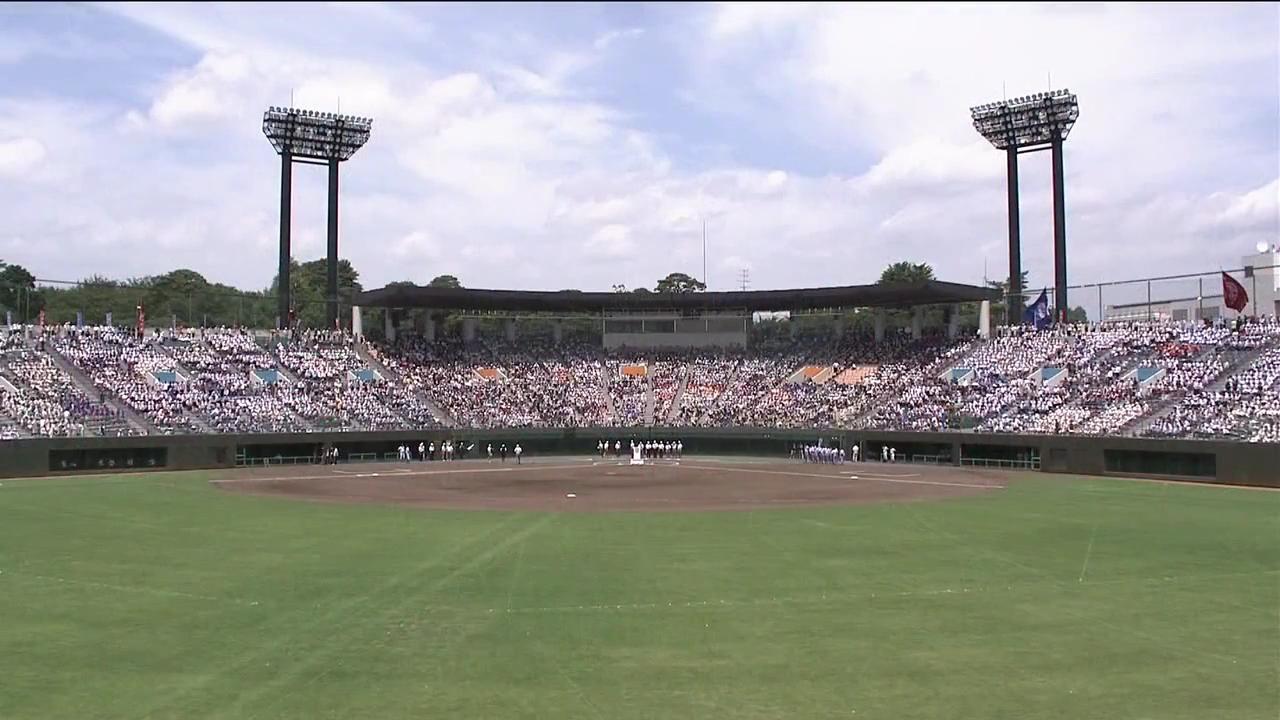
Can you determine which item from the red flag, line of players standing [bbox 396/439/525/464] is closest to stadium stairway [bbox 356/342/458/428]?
line of players standing [bbox 396/439/525/464]

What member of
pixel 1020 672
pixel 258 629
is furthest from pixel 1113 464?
pixel 258 629

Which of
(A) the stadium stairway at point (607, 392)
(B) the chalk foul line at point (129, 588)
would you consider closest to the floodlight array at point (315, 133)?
(A) the stadium stairway at point (607, 392)

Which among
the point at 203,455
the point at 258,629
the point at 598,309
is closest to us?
the point at 258,629

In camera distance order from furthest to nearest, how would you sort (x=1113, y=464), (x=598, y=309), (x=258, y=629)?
(x=598, y=309) → (x=1113, y=464) → (x=258, y=629)

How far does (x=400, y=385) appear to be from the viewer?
78000 mm

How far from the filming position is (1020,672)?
1594cm

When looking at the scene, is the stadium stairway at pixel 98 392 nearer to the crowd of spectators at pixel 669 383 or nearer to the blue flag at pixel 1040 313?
the crowd of spectators at pixel 669 383

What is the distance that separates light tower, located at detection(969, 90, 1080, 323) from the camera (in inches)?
3029

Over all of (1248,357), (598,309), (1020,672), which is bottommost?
(1020,672)

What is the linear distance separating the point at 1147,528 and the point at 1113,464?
2593cm

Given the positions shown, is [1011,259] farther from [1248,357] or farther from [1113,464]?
[1113,464]

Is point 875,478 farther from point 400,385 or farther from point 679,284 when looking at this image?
point 679,284

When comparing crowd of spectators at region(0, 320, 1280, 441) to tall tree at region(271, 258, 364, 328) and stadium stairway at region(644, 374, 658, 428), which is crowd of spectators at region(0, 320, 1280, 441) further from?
tall tree at region(271, 258, 364, 328)

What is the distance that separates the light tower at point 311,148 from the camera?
81562 mm
